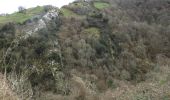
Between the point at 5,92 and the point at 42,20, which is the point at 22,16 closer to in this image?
the point at 42,20

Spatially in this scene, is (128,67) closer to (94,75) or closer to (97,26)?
(94,75)

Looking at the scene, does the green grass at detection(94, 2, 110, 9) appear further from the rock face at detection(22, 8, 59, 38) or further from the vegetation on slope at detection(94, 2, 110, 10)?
A: the rock face at detection(22, 8, 59, 38)

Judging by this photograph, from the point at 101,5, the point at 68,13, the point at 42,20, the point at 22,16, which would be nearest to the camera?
the point at 42,20

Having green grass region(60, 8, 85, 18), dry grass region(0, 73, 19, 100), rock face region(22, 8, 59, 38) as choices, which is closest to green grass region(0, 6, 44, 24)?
rock face region(22, 8, 59, 38)

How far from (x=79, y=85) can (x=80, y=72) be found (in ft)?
47.5

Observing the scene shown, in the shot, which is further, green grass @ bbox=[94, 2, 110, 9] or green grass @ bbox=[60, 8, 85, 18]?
green grass @ bbox=[94, 2, 110, 9]

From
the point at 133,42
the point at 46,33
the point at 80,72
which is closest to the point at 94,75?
the point at 80,72

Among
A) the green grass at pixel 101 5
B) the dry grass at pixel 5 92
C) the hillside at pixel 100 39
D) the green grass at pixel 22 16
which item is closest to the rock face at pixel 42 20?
the hillside at pixel 100 39

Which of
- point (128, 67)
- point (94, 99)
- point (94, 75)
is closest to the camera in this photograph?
point (94, 99)

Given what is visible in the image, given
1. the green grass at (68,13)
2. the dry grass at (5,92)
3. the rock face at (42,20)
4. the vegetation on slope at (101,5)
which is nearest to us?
the dry grass at (5,92)

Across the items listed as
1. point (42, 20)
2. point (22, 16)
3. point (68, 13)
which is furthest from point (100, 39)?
point (22, 16)

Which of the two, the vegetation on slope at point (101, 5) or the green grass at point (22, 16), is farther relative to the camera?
the vegetation on slope at point (101, 5)

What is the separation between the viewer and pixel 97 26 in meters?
40.7

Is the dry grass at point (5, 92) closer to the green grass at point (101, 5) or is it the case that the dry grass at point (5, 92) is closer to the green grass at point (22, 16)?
the green grass at point (22, 16)
